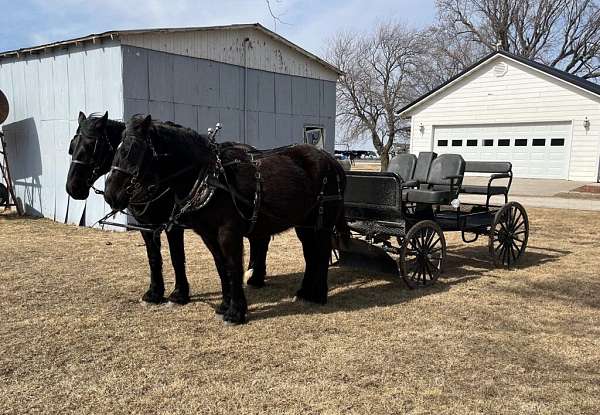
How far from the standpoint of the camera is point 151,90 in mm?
10773

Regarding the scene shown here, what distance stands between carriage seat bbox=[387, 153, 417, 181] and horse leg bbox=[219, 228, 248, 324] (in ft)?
12.3

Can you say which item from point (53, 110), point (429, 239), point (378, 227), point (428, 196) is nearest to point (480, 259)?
point (429, 239)

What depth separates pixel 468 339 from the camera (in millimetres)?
4641

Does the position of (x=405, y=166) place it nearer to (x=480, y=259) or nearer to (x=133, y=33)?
(x=480, y=259)

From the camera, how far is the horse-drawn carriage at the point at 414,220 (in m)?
6.25

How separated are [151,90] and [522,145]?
17.4 meters

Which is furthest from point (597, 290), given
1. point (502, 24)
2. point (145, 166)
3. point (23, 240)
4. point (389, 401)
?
point (502, 24)

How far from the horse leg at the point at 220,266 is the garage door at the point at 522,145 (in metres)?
20.2

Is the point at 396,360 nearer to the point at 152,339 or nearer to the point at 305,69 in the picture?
the point at 152,339

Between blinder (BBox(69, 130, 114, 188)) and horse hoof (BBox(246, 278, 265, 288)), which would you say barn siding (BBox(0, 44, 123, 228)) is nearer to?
blinder (BBox(69, 130, 114, 188))

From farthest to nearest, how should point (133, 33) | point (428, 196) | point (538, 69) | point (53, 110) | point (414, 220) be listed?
1. point (538, 69)
2. point (53, 110)
3. point (133, 33)
4. point (414, 220)
5. point (428, 196)

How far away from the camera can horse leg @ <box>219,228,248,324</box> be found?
4.75 metres

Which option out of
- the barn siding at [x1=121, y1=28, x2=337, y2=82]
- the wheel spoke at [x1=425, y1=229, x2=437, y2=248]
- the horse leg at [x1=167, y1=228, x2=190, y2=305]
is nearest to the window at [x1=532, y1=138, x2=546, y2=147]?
the barn siding at [x1=121, y1=28, x2=337, y2=82]

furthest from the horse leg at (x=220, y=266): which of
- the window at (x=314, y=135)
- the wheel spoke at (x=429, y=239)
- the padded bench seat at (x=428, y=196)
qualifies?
the window at (x=314, y=135)
